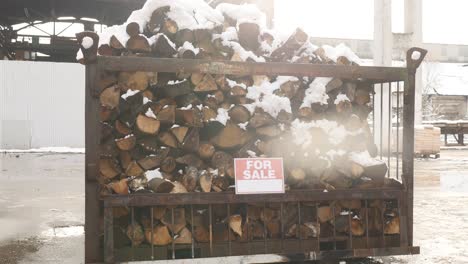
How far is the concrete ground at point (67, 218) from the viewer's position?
4.71 meters

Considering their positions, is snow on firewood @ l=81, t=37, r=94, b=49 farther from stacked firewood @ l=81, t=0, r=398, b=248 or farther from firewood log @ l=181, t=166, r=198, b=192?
firewood log @ l=181, t=166, r=198, b=192

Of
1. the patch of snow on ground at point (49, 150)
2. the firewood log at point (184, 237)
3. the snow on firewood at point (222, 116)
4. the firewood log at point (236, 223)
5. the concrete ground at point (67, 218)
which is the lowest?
the concrete ground at point (67, 218)

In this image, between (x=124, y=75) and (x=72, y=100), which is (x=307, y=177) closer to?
(x=124, y=75)

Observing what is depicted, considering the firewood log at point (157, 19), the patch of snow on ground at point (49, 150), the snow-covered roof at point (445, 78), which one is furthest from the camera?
the snow-covered roof at point (445, 78)

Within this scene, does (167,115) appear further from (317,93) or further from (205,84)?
(317,93)

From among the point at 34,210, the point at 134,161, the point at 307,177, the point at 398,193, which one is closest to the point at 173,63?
the point at 134,161

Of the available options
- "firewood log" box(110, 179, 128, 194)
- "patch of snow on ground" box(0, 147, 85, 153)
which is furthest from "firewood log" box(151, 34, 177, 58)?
"patch of snow on ground" box(0, 147, 85, 153)

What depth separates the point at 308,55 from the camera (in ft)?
13.7

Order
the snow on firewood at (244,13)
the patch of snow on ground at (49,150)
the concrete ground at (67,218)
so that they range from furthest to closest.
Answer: the patch of snow on ground at (49,150) → the concrete ground at (67,218) → the snow on firewood at (244,13)

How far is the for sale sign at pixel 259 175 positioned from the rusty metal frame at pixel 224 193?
0.05m

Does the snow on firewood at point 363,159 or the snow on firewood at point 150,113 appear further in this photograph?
the snow on firewood at point 363,159

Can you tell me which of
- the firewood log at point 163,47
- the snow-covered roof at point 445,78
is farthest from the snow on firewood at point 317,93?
the snow-covered roof at point 445,78

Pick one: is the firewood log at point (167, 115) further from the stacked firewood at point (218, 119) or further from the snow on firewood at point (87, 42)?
the snow on firewood at point (87, 42)

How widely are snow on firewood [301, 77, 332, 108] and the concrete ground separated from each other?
5.02ft
